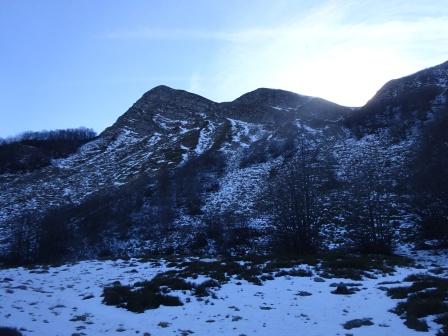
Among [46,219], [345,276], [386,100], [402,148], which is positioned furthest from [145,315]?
[386,100]

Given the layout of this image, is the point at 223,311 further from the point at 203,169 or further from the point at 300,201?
the point at 203,169

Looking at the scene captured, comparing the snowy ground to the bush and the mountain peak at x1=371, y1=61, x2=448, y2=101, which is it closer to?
the bush

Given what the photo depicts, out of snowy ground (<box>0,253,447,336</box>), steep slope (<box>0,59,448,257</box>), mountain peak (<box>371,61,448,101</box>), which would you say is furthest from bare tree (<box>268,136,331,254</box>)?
mountain peak (<box>371,61,448,101</box>)

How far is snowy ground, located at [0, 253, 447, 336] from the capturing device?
36.2 ft

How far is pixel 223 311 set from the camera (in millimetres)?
12875

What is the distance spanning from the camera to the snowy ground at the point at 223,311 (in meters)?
11.0

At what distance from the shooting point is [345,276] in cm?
1686

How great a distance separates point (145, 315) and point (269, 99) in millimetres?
72344

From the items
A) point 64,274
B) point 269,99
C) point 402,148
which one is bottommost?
point 64,274

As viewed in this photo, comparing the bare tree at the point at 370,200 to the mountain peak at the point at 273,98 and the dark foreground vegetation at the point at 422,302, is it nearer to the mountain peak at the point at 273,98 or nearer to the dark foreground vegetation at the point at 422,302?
the dark foreground vegetation at the point at 422,302

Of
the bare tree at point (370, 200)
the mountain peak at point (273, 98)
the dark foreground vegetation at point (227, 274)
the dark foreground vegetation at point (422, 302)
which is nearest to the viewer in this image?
the dark foreground vegetation at point (422, 302)

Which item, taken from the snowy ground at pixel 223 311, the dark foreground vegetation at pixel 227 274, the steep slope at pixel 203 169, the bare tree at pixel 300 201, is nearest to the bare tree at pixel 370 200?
the steep slope at pixel 203 169

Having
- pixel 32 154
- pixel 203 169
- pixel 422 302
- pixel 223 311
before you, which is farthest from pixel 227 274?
pixel 32 154

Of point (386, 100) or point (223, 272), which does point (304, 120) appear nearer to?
point (386, 100)
